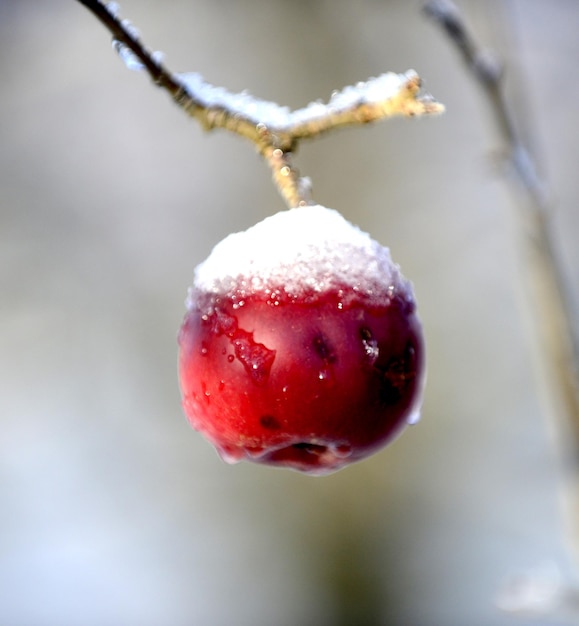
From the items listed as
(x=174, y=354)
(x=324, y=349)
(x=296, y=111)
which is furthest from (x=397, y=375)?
(x=174, y=354)

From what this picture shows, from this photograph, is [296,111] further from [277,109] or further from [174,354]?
[174,354]

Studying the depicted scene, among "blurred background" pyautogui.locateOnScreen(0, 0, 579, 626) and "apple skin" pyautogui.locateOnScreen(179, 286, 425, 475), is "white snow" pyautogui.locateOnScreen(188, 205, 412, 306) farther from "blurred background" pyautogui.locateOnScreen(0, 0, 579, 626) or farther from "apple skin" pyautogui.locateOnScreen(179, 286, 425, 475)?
"blurred background" pyautogui.locateOnScreen(0, 0, 579, 626)

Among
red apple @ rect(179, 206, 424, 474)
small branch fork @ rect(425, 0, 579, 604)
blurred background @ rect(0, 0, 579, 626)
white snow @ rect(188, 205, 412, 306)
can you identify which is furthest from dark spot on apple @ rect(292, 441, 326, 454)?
blurred background @ rect(0, 0, 579, 626)

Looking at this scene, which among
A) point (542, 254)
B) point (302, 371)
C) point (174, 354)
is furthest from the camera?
point (174, 354)

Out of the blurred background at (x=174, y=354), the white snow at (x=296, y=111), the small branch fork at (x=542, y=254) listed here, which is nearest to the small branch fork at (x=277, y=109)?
the white snow at (x=296, y=111)

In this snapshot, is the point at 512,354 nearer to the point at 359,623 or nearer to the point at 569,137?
the point at 569,137

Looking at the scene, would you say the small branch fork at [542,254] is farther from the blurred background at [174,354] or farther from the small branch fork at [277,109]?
the blurred background at [174,354]

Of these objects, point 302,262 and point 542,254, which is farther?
point 542,254

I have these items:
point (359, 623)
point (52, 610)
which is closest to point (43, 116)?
point (52, 610)
